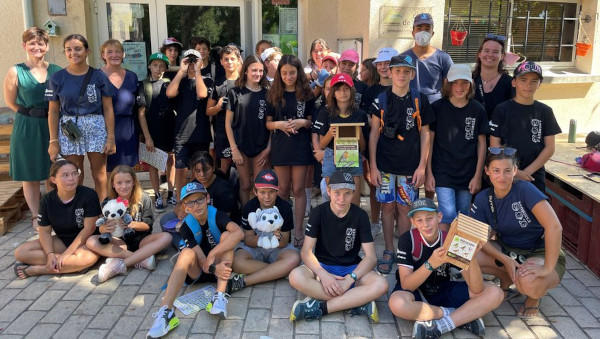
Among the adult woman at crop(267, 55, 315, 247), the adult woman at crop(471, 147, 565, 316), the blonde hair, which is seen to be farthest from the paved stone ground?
the adult woman at crop(267, 55, 315, 247)

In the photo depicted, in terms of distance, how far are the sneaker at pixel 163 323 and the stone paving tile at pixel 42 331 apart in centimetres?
70

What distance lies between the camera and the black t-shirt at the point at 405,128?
411cm

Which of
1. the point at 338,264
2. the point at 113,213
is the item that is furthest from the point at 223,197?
the point at 338,264

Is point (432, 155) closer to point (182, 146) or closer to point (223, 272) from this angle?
point (223, 272)

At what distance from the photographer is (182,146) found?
5320mm

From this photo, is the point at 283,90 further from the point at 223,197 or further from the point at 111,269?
the point at 111,269

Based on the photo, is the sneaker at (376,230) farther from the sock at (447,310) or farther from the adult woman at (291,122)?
the sock at (447,310)

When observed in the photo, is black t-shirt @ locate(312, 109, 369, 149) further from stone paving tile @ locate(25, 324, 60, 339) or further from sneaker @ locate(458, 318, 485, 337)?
stone paving tile @ locate(25, 324, 60, 339)

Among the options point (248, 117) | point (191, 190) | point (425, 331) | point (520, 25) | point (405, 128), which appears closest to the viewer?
point (425, 331)

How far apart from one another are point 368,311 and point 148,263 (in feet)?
6.49

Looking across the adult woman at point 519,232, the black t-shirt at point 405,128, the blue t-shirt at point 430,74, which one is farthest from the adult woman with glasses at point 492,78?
the adult woman at point 519,232

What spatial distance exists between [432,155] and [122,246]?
2814mm

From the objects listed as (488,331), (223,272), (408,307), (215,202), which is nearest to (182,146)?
(215,202)

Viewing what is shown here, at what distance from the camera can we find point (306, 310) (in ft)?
11.3
